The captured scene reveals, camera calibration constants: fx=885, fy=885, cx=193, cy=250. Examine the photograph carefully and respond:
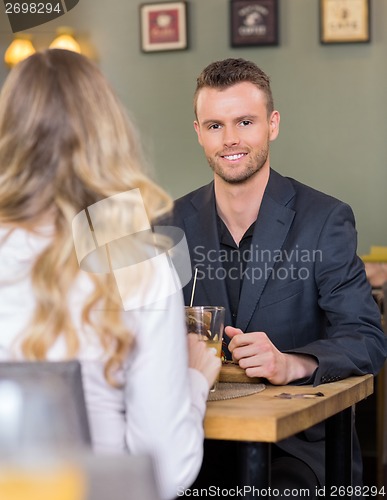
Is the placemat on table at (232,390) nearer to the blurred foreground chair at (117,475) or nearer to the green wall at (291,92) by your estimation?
the blurred foreground chair at (117,475)

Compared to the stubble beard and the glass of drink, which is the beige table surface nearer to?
the glass of drink

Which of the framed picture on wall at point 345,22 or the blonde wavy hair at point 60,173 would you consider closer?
the blonde wavy hair at point 60,173

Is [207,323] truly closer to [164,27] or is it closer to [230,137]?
Answer: [230,137]

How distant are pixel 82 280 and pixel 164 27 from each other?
158 inches

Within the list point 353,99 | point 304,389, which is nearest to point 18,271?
point 304,389

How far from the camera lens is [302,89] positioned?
480 centimetres

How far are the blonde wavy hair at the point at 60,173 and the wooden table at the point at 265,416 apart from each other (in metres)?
0.24

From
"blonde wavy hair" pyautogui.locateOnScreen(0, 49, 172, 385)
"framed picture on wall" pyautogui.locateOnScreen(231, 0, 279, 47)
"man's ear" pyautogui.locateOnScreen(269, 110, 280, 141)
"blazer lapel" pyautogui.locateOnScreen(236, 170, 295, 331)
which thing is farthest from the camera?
"framed picture on wall" pyautogui.locateOnScreen(231, 0, 279, 47)

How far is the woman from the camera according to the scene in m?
1.16

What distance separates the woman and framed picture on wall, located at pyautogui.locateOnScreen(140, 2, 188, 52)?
386 centimetres

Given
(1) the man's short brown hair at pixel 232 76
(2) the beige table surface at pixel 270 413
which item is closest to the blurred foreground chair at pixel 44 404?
(2) the beige table surface at pixel 270 413

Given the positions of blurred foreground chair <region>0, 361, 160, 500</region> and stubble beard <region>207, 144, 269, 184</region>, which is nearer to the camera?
blurred foreground chair <region>0, 361, 160, 500</region>

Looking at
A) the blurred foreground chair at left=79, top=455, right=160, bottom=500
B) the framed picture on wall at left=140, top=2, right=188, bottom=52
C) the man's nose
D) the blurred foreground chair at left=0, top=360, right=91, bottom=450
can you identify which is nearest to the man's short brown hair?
the man's nose

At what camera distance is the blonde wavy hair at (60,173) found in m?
1.16
